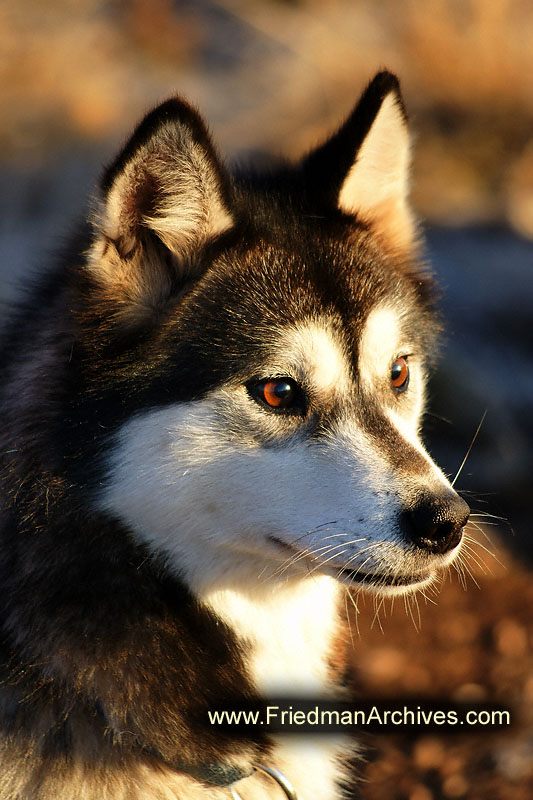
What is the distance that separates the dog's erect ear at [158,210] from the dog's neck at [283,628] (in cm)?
89

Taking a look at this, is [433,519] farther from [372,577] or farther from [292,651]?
[292,651]

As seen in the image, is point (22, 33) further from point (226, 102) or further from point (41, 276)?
point (41, 276)

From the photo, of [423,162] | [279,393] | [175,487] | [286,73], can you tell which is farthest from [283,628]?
[286,73]

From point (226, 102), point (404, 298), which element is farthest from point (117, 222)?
point (226, 102)

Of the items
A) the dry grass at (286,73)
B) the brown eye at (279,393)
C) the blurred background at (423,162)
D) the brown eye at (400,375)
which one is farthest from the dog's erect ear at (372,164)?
the dry grass at (286,73)

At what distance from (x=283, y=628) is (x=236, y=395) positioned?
749 millimetres

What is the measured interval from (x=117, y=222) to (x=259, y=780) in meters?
1.63

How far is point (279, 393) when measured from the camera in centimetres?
230

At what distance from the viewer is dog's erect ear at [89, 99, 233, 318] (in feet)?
6.89

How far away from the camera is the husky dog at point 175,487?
2193 mm

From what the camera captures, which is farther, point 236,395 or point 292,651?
point 292,651

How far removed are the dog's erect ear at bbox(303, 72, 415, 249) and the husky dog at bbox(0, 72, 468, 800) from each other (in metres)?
0.43

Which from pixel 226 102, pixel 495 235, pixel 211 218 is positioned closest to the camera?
pixel 211 218

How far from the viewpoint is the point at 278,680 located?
248 centimetres
